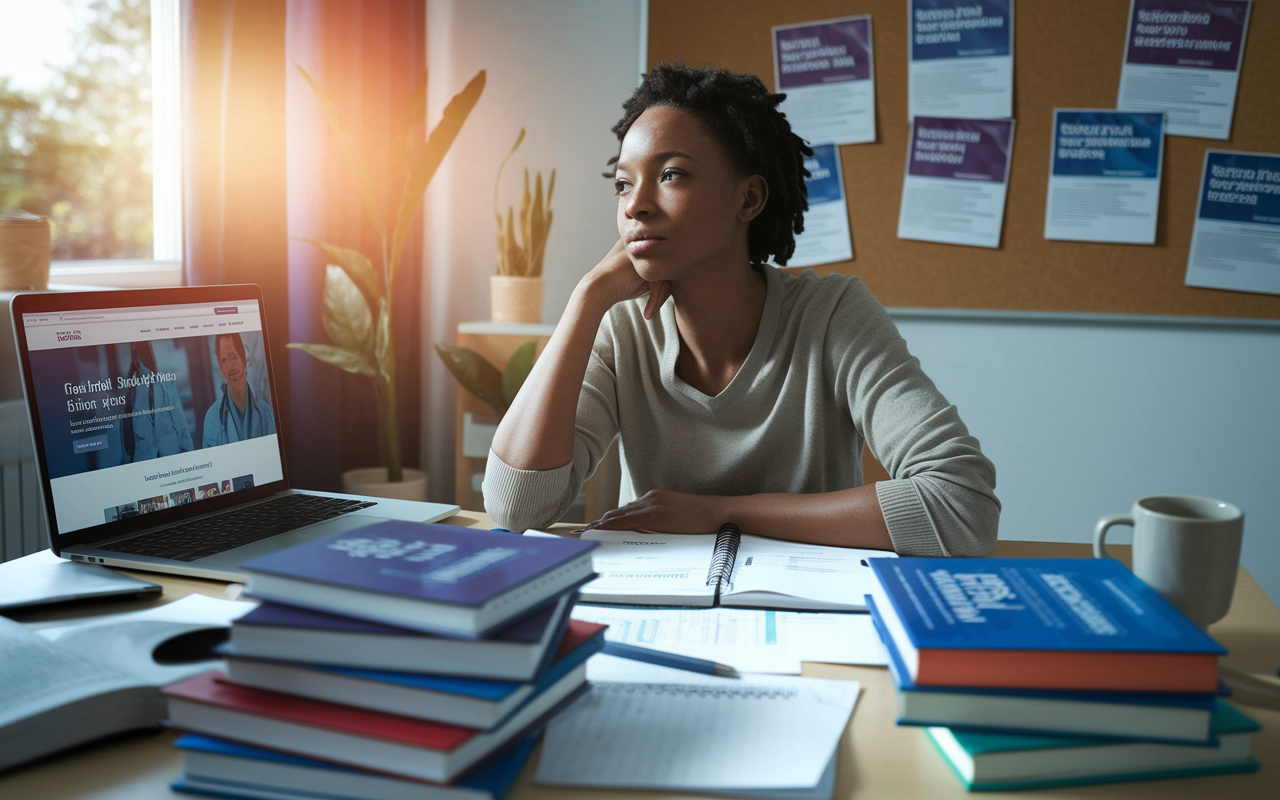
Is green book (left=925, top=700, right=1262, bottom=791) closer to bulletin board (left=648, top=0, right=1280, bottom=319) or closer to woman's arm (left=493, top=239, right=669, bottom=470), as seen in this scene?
woman's arm (left=493, top=239, right=669, bottom=470)

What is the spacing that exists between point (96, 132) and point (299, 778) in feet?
7.10

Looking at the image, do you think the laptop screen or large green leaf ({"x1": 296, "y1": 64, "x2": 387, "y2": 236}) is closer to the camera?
the laptop screen

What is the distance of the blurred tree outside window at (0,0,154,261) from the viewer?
201 centimetres

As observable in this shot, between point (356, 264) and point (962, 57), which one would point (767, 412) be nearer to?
point (356, 264)

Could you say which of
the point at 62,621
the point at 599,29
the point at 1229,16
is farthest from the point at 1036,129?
the point at 62,621

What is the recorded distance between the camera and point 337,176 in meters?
2.69

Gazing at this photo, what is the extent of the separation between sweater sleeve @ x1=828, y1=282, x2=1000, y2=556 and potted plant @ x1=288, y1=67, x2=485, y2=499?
1.46m

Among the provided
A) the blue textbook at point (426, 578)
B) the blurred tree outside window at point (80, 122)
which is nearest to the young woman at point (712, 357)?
the blue textbook at point (426, 578)

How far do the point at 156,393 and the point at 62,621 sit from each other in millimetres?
325

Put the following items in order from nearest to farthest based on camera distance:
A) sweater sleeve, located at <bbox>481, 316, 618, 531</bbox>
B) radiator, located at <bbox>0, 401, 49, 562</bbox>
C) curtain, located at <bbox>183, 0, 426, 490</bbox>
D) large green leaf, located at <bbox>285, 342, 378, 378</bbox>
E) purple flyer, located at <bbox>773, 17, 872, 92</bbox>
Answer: sweater sleeve, located at <bbox>481, 316, 618, 531</bbox>, radiator, located at <bbox>0, 401, 49, 562</bbox>, curtain, located at <bbox>183, 0, 426, 490</bbox>, large green leaf, located at <bbox>285, 342, 378, 378</bbox>, purple flyer, located at <bbox>773, 17, 872, 92</bbox>

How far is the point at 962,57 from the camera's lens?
2.64 metres

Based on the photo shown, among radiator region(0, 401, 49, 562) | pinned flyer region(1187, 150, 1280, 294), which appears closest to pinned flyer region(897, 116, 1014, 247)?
pinned flyer region(1187, 150, 1280, 294)

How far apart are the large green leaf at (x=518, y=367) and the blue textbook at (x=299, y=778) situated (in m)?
1.96

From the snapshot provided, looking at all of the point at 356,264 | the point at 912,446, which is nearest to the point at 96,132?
the point at 356,264
